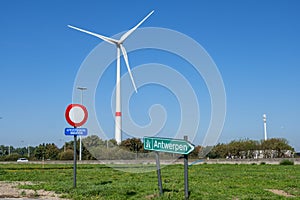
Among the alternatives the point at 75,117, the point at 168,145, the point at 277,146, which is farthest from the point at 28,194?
the point at 277,146

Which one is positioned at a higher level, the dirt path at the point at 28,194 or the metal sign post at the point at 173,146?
the metal sign post at the point at 173,146

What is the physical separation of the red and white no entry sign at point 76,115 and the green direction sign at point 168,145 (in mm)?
3410

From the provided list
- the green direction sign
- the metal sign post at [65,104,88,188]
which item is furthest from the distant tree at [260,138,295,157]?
the green direction sign

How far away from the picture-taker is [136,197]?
42.1 ft

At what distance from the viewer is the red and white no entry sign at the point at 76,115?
1484cm

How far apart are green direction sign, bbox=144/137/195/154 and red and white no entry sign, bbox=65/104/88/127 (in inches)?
134

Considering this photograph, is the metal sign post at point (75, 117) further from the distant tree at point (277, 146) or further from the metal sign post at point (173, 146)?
the distant tree at point (277, 146)

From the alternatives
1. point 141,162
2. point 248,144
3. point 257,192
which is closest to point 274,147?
point 248,144

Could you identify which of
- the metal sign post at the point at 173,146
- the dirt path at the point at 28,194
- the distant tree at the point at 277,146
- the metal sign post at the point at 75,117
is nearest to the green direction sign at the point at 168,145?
the metal sign post at the point at 173,146

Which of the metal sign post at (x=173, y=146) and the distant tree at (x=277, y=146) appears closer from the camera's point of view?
the metal sign post at (x=173, y=146)

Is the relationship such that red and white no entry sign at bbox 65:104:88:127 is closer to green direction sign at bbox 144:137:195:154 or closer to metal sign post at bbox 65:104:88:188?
metal sign post at bbox 65:104:88:188

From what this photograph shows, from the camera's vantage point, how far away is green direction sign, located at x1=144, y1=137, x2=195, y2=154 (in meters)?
11.4

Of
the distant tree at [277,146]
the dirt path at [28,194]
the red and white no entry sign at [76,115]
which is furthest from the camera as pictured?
the distant tree at [277,146]

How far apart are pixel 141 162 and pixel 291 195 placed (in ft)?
109
